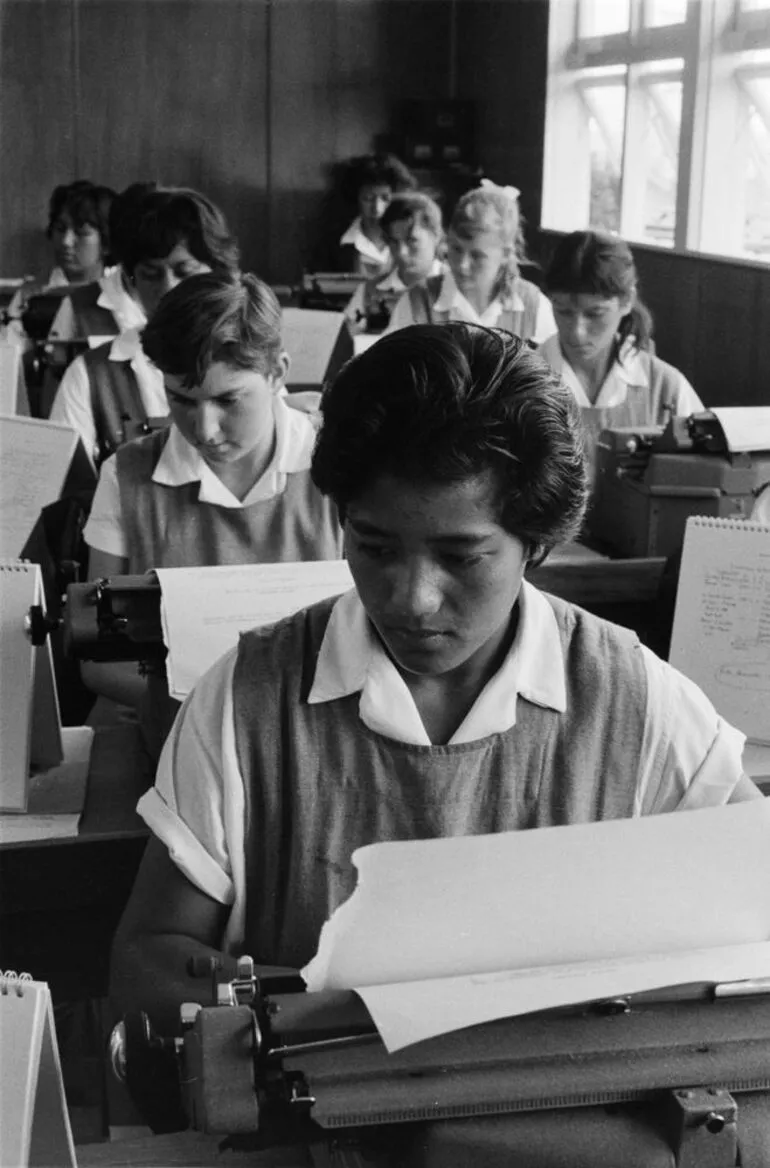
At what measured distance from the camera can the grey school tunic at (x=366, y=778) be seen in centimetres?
129

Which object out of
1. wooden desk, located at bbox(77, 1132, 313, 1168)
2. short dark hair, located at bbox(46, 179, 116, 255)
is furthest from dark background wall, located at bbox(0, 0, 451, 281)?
wooden desk, located at bbox(77, 1132, 313, 1168)

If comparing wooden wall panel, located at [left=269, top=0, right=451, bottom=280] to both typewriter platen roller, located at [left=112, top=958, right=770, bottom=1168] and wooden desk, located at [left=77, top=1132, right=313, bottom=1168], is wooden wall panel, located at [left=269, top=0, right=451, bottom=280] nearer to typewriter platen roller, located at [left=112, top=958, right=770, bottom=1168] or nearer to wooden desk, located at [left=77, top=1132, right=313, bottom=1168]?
wooden desk, located at [left=77, top=1132, right=313, bottom=1168]

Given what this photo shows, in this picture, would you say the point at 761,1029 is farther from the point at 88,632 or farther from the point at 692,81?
the point at 692,81

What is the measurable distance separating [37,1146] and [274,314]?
163cm

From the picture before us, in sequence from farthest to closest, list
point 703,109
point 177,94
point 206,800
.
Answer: point 177,94, point 703,109, point 206,800

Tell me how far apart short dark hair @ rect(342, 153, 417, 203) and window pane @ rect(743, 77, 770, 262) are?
2103 millimetres

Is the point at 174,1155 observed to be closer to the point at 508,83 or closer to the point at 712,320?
the point at 712,320

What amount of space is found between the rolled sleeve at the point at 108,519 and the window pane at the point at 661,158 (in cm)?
461

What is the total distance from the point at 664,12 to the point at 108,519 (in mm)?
5195

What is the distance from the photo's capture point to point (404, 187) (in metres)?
8.09

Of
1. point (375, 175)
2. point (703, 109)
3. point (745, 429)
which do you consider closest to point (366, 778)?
point (745, 429)

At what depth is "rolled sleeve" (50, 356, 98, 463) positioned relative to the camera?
3564 millimetres

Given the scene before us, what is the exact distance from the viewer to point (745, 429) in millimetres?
2809

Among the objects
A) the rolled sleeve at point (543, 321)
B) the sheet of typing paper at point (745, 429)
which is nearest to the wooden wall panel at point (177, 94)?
the rolled sleeve at point (543, 321)
